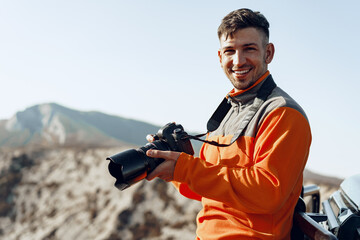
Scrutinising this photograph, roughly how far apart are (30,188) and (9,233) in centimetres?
260

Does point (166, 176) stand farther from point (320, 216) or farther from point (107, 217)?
point (107, 217)

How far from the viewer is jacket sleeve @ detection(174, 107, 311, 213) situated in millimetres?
1440

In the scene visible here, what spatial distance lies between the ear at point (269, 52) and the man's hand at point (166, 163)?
745 millimetres

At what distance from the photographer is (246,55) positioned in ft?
5.81

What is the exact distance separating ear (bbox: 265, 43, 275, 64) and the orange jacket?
191mm

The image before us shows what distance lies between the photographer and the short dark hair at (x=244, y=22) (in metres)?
1.76

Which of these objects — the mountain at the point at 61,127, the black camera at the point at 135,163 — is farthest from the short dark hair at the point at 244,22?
the mountain at the point at 61,127

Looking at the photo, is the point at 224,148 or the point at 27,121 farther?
the point at 27,121

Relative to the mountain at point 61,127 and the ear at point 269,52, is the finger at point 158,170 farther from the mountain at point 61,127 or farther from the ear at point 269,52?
the mountain at point 61,127

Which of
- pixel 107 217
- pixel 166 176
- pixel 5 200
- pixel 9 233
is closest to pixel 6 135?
pixel 5 200

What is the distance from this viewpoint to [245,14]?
5.86 feet

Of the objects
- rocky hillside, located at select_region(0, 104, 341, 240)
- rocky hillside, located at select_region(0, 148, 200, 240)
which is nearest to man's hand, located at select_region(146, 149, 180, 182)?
rocky hillside, located at select_region(0, 104, 341, 240)

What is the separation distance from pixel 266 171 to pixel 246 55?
2.15 feet

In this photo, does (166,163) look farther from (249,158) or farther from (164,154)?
(249,158)
